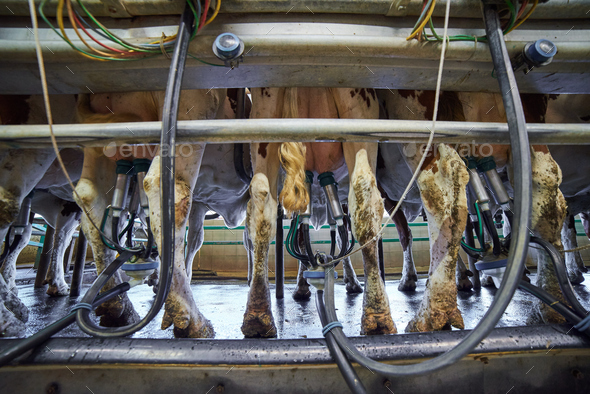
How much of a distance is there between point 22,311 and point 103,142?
1.59 meters

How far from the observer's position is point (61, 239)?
311 cm

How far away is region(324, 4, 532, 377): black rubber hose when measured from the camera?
0.64 m

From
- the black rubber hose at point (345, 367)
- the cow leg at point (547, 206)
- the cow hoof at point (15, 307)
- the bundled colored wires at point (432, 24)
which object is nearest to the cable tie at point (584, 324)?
the cow leg at point (547, 206)

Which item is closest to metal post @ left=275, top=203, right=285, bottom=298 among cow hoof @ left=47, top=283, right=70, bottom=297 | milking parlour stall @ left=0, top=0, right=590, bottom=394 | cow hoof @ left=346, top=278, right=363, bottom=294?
milking parlour stall @ left=0, top=0, right=590, bottom=394

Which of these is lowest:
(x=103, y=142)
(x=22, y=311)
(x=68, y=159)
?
(x=22, y=311)

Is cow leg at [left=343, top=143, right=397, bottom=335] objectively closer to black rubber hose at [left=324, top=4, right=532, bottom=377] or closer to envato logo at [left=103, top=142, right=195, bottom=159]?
black rubber hose at [left=324, top=4, right=532, bottom=377]

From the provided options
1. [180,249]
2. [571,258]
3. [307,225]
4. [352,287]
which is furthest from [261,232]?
Answer: [571,258]

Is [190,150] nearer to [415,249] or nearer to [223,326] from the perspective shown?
[223,326]

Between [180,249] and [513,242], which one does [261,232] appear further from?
[513,242]

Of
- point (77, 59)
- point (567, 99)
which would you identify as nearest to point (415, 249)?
point (567, 99)

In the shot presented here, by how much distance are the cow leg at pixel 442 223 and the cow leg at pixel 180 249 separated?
0.99 m

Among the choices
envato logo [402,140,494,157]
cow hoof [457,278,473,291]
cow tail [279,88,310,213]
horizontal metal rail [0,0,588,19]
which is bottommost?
cow hoof [457,278,473,291]

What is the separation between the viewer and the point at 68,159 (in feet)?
7.27

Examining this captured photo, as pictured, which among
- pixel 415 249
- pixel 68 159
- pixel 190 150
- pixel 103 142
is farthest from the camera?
pixel 415 249
